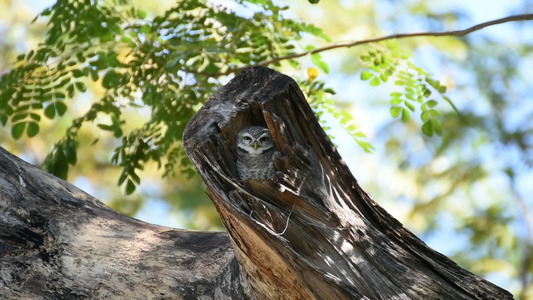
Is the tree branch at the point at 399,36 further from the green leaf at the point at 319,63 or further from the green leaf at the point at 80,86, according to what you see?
the green leaf at the point at 80,86

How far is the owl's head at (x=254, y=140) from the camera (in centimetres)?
300

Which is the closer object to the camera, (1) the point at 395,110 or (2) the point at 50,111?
(2) the point at 50,111

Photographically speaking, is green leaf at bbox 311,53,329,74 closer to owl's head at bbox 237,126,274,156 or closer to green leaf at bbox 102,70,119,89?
owl's head at bbox 237,126,274,156

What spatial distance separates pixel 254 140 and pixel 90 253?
1.04m

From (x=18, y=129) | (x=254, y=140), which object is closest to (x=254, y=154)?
(x=254, y=140)

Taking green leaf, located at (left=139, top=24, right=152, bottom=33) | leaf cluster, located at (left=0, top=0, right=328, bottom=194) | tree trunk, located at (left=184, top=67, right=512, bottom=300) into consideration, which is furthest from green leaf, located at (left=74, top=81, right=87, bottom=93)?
tree trunk, located at (left=184, top=67, right=512, bottom=300)

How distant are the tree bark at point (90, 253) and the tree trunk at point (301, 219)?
408mm

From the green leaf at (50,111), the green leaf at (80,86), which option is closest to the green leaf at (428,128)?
the green leaf at (80,86)

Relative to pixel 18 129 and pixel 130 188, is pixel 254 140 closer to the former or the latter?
pixel 130 188

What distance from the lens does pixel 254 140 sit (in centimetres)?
326

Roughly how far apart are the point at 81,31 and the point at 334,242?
2629 mm

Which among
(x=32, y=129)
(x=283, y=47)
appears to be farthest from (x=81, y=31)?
(x=283, y=47)

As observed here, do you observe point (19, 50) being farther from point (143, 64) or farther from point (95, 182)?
point (143, 64)

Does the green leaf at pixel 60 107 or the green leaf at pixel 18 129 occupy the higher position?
the green leaf at pixel 60 107
